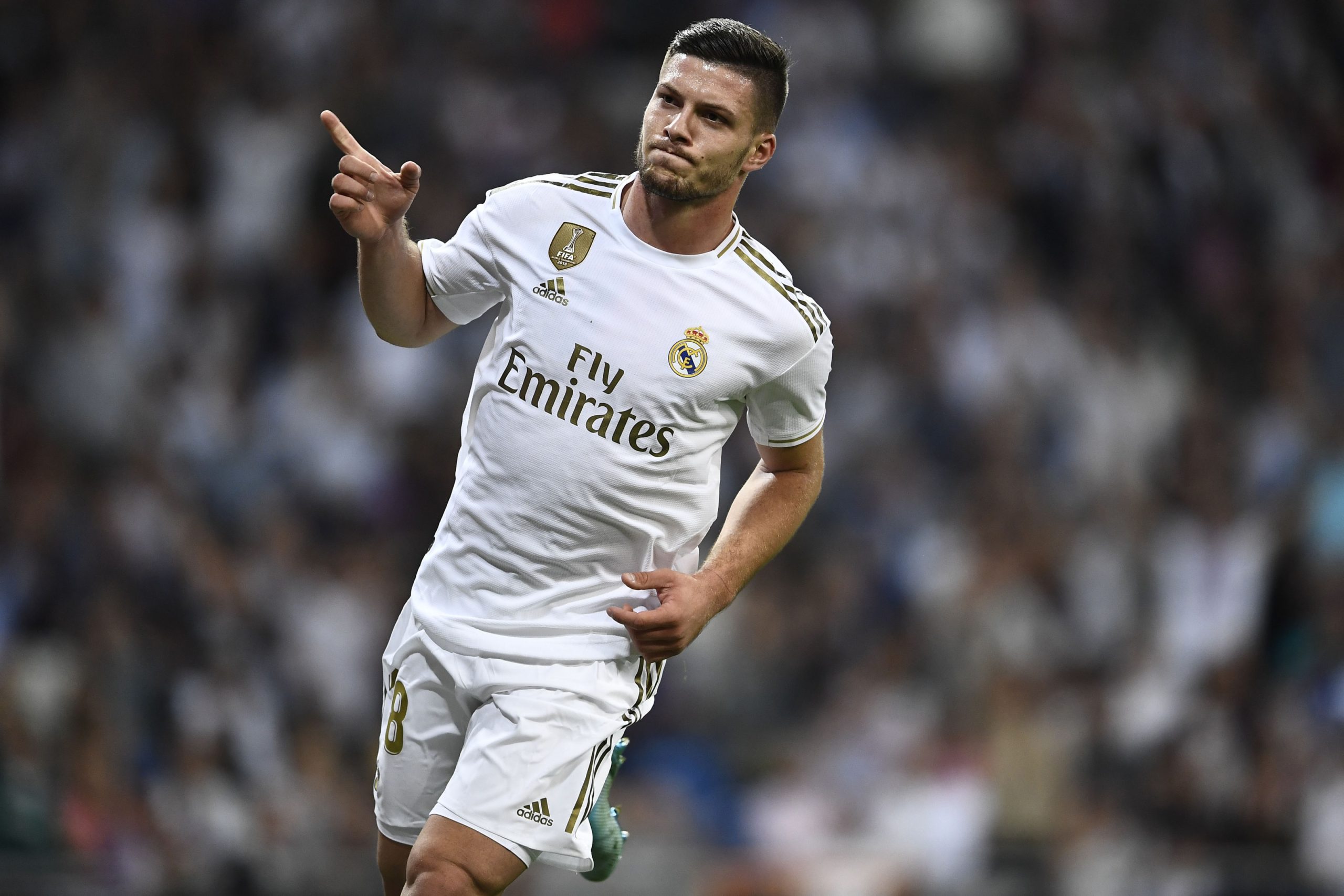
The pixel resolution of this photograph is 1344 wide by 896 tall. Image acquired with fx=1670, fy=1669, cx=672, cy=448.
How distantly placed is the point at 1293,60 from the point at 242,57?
700 centimetres

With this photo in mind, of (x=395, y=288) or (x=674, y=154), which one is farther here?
(x=395, y=288)

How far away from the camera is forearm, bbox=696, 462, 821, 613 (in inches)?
146

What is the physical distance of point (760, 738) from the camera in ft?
28.1

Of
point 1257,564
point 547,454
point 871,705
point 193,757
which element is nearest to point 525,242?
point 547,454

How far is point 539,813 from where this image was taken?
11.6 ft

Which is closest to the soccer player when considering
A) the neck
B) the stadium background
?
the neck

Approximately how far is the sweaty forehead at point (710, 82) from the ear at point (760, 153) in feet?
0.36

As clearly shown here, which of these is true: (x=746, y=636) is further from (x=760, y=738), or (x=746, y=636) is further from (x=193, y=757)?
(x=193, y=757)

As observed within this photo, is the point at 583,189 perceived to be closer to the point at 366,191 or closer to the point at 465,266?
the point at 465,266

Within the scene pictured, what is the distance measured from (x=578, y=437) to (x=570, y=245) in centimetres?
44

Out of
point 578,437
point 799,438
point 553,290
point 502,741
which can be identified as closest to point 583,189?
point 553,290

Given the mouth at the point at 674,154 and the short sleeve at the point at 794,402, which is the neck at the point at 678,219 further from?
the short sleeve at the point at 794,402

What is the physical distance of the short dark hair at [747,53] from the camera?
11.8ft

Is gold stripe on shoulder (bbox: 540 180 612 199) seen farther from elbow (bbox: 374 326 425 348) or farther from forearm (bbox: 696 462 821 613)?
forearm (bbox: 696 462 821 613)
